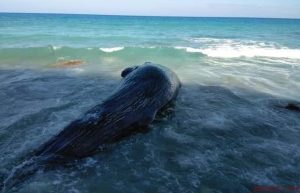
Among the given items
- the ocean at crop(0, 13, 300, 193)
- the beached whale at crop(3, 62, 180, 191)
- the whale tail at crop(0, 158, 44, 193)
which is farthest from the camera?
the beached whale at crop(3, 62, 180, 191)

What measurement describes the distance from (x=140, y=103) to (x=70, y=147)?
2.01 metres

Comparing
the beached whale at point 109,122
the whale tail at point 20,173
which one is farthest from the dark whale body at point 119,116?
the whale tail at point 20,173

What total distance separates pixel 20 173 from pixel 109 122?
1.79 metres

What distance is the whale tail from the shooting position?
193 inches

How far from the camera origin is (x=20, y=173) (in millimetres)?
5160

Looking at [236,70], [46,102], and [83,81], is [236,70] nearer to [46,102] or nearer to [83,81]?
[83,81]

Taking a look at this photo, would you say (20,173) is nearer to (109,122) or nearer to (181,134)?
(109,122)

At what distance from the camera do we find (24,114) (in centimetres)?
789

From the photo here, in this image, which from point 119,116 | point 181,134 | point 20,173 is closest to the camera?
point 20,173

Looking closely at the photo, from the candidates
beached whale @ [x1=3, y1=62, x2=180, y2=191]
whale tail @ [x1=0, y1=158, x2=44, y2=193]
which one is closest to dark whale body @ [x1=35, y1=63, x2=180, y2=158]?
beached whale @ [x1=3, y1=62, x2=180, y2=191]

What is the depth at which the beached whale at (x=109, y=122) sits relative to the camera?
5.44m

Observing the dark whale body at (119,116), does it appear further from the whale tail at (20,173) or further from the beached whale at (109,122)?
the whale tail at (20,173)

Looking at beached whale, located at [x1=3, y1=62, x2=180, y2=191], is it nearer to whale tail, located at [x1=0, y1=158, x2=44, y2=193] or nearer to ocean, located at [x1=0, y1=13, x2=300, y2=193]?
whale tail, located at [x1=0, y1=158, x2=44, y2=193]

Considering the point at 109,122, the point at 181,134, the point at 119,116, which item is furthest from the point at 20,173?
the point at 181,134
